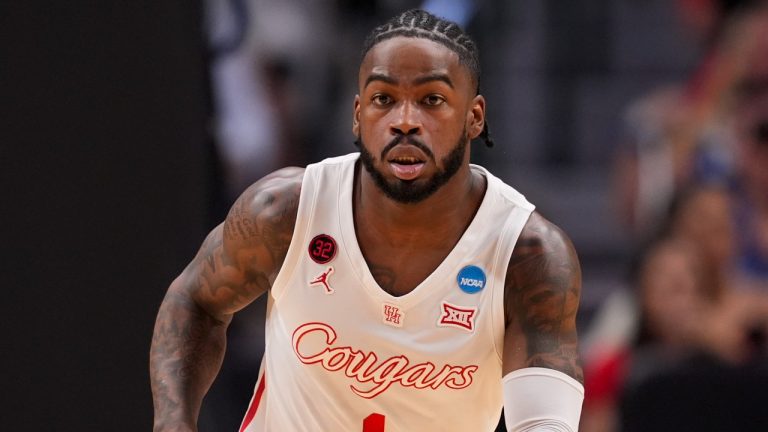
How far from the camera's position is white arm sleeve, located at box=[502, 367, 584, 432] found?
294 cm

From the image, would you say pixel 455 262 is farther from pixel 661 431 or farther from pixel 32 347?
pixel 661 431

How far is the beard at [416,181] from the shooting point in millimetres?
3035

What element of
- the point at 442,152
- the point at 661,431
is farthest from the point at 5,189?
the point at 661,431

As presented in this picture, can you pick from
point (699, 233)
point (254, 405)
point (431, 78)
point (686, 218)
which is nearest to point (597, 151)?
point (686, 218)

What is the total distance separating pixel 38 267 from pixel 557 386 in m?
2.35

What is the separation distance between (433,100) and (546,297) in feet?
1.89

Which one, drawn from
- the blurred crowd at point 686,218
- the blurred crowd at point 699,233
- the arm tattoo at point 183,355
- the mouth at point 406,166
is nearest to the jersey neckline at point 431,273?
the mouth at point 406,166

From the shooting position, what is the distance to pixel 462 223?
10.6ft

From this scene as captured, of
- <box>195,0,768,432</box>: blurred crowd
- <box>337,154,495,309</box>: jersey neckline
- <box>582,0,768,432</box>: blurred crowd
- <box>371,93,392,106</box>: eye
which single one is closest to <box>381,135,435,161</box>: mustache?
<box>371,93,392,106</box>: eye

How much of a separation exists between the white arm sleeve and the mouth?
559 millimetres

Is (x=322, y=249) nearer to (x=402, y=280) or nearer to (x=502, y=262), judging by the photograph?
(x=402, y=280)

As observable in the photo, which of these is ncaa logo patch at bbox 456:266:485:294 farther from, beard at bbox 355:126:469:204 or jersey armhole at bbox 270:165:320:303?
jersey armhole at bbox 270:165:320:303

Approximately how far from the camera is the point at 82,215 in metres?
4.54

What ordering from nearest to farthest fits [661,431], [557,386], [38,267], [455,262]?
[557,386]
[455,262]
[38,267]
[661,431]
